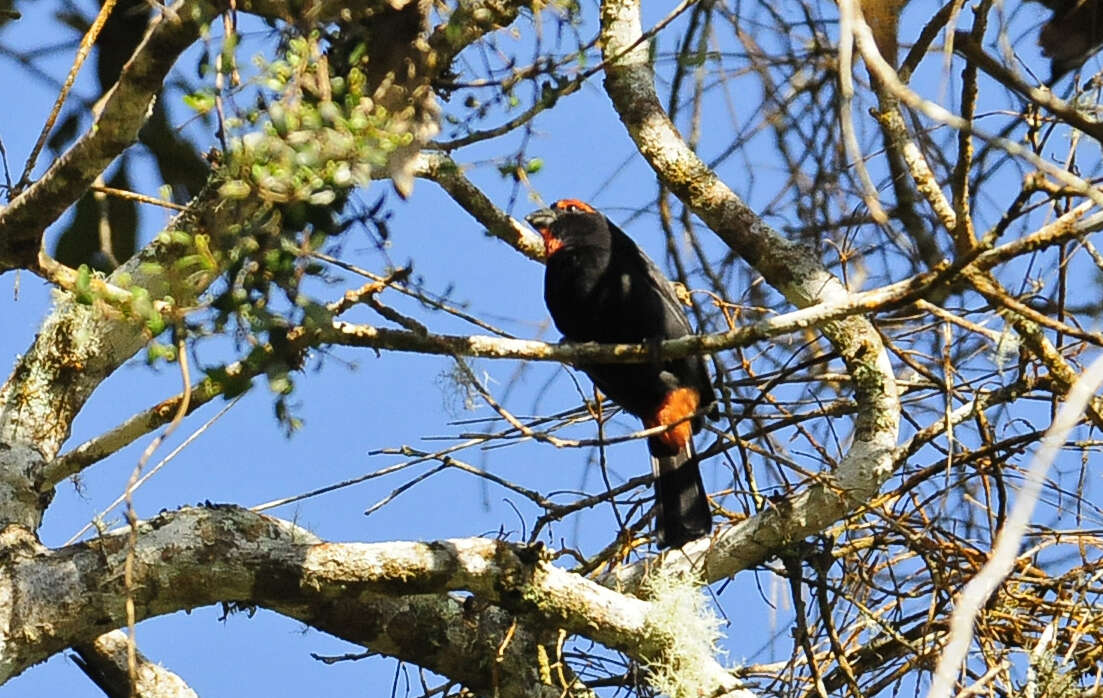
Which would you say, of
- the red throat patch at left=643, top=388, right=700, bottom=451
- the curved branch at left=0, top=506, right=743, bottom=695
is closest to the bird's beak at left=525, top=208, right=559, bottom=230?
the red throat patch at left=643, top=388, right=700, bottom=451

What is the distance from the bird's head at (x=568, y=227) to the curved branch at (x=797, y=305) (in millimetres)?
773

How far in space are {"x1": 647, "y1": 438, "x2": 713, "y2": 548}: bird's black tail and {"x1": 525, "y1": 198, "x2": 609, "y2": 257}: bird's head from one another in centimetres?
81

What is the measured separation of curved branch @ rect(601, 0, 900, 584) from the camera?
3.09m

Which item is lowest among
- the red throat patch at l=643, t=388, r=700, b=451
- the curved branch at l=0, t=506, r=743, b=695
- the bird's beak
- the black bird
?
the curved branch at l=0, t=506, r=743, b=695

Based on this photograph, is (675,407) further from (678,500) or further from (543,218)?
(543,218)

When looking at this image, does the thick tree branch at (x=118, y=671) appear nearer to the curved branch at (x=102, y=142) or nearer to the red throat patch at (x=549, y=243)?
the curved branch at (x=102, y=142)

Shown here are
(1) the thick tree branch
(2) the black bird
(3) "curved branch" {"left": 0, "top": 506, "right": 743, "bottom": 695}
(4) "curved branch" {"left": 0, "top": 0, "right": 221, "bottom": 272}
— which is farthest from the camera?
(2) the black bird

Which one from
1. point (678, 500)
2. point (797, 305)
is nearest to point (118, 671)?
point (678, 500)

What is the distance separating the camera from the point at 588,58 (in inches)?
98.3

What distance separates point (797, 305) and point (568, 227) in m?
1.23

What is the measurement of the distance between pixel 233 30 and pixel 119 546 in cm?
105

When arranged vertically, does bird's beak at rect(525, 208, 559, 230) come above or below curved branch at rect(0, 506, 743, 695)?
→ above

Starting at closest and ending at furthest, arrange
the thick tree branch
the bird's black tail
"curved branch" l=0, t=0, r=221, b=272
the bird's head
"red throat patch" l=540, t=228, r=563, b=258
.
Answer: "curved branch" l=0, t=0, r=221, b=272
the thick tree branch
the bird's black tail
"red throat patch" l=540, t=228, r=563, b=258
the bird's head

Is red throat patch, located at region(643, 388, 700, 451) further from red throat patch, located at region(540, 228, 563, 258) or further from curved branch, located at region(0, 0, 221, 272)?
curved branch, located at region(0, 0, 221, 272)
